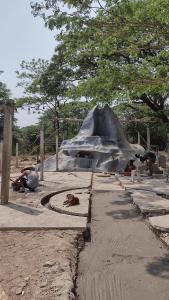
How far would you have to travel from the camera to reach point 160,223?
723 cm

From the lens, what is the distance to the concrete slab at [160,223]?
6948 millimetres

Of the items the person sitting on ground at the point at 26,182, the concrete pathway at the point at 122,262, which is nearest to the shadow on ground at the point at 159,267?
the concrete pathway at the point at 122,262

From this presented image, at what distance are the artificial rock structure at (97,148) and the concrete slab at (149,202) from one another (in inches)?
354

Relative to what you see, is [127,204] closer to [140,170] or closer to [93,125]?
[140,170]

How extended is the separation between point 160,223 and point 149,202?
7.02 ft

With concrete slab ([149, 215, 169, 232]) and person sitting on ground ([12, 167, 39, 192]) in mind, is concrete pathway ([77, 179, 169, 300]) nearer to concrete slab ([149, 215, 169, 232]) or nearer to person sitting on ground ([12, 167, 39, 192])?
concrete slab ([149, 215, 169, 232])

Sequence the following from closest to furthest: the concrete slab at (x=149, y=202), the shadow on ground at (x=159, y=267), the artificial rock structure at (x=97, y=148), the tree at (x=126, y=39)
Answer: the shadow on ground at (x=159, y=267) < the tree at (x=126, y=39) < the concrete slab at (x=149, y=202) < the artificial rock structure at (x=97, y=148)

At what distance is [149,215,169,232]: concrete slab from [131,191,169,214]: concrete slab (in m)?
0.63


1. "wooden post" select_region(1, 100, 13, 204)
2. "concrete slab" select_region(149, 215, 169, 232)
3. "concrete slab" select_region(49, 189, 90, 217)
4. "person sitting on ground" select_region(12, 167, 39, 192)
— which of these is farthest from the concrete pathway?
"person sitting on ground" select_region(12, 167, 39, 192)

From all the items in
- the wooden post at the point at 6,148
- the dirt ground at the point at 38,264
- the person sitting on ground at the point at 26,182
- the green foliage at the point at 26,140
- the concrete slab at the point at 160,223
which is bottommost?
the dirt ground at the point at 38,264

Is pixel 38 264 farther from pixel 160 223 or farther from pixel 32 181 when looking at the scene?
pixel 32 181

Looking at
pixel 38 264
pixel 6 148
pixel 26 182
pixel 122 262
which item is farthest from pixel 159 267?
pixel 26 182

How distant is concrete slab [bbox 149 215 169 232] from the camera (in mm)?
6948

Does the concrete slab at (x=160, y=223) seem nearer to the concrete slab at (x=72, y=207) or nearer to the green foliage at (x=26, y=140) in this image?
the concrete slab at (x=72, y=207)
